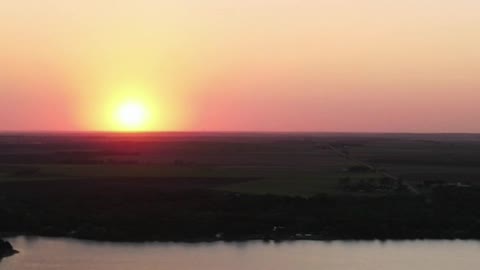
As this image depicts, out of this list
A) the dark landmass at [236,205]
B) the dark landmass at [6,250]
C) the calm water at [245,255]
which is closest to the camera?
the calm water at [245,255]

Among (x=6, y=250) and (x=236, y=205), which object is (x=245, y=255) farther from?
(x=6, y=250)

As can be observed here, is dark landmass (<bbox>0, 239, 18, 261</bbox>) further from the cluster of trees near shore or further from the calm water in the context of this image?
the cluster of trees near shore

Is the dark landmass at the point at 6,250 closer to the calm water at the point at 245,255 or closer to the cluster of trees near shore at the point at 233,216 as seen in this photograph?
the calm water at the point at 245,255

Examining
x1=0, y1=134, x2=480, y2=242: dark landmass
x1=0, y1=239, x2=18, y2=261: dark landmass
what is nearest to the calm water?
x1=0, y1=239, x2=18, y2=261: dark landmass

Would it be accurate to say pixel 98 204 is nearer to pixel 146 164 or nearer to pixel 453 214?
pixel 453 214

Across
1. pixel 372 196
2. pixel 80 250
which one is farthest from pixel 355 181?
pixel 80 250

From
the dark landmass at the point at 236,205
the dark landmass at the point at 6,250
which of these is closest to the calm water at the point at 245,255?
the dark landmass at the point at 6,250
